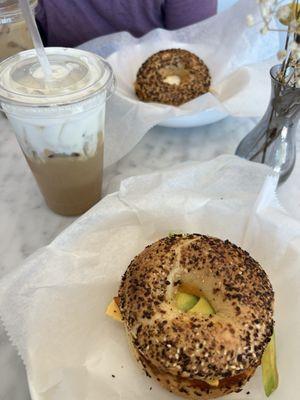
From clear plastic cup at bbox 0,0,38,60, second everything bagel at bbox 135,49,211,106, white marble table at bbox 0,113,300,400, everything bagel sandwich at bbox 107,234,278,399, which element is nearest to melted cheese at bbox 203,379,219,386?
everything bagel sandwich at bbox 107,234,278,399

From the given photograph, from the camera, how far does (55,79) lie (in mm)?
959

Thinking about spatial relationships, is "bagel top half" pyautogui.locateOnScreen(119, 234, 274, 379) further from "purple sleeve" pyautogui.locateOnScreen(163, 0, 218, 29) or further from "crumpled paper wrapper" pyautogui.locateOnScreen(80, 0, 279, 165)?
"purple sleeve" pyautogui.locateOnScreen(163, 0, 218, 29)

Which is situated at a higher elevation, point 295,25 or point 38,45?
point 295,25

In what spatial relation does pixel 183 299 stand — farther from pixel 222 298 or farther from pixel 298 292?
pixel 298 292

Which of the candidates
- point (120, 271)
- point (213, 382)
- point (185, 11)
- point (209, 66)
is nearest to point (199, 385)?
point (213, 382)

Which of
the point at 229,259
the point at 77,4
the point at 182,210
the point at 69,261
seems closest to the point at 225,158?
the point at 182,210

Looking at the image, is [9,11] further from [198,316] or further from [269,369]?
[269,369]

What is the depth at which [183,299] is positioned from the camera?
33.6 inches

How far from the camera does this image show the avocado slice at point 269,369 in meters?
0.76

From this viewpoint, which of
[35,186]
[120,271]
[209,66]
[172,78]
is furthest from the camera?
[209,66]

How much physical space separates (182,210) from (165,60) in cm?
77

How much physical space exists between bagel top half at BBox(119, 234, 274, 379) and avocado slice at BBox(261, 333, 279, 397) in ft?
0.14

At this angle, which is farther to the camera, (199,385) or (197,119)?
(197,119)

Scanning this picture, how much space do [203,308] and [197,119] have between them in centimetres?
66
